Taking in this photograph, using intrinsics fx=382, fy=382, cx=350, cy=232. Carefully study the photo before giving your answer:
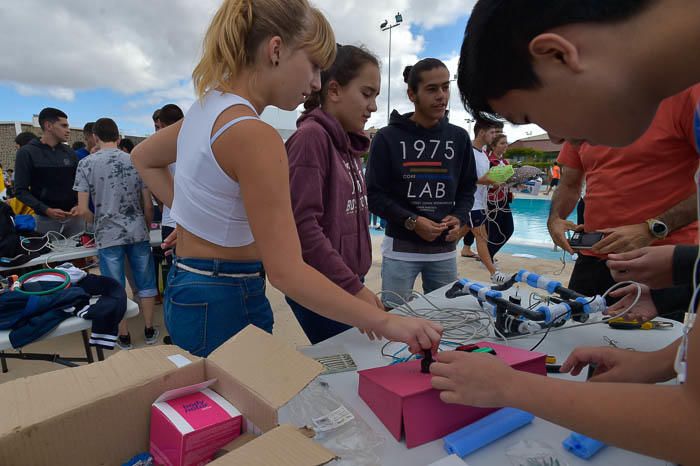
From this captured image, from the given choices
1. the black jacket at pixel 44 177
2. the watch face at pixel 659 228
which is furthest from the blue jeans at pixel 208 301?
the black jacket at pixel 44 177

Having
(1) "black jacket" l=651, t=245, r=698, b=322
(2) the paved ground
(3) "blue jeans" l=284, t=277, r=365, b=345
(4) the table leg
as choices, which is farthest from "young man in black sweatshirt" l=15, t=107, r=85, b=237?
(1) "black jacket" l=651, t=245, r=698, b=322

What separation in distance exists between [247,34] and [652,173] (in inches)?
57.4

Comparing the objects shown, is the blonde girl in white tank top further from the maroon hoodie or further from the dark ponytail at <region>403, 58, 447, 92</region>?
the dark ponytail at <region>403, 58, 447, 92</region>

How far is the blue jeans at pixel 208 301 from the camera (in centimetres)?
96

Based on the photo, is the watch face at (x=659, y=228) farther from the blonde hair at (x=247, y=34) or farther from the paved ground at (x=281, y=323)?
the paved ground at (x=281, y=323)

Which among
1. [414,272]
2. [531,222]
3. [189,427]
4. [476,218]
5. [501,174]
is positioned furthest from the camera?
[531,222]

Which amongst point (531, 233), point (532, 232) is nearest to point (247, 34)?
point (531, 233)

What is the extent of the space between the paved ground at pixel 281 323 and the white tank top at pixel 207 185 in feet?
4.22

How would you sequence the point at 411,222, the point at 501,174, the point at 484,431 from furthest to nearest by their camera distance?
the point at 501,174 < the point at 411,222 < the point at 484,431

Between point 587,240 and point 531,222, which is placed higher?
point 587,240

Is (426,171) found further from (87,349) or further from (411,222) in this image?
(87,349)

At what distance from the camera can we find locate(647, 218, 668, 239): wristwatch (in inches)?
52.2

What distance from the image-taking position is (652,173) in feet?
A: 4.58

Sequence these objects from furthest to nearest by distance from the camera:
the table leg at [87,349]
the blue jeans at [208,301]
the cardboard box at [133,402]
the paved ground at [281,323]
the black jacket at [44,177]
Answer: the black jacket at [44,177] < the paved ground at [281,323] < the table leg at [87,349] < the blue jeans at [208,301] < the cardboard box at [133,402]
